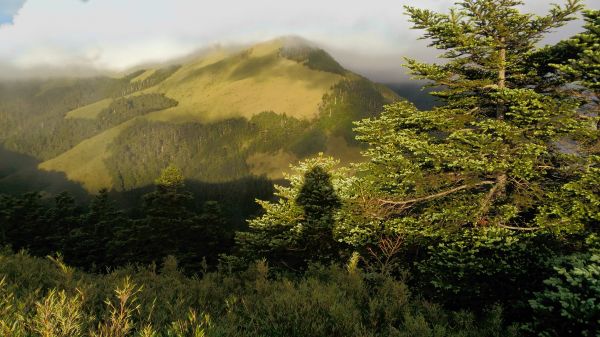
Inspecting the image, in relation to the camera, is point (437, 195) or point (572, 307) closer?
point (572, 307)

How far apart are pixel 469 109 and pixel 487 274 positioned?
7.04 meters

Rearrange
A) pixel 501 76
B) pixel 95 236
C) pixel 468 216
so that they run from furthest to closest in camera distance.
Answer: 1. pixel 95 236
2. pixel 501 76
3. pixel 468 216

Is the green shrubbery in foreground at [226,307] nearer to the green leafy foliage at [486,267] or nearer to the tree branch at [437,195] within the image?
the green leafy foliage at [486,267]

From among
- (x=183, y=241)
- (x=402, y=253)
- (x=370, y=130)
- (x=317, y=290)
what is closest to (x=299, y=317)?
(x=317, y=290)

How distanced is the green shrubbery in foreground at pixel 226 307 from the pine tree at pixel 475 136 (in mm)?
6890

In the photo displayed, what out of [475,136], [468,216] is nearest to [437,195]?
[468,216]

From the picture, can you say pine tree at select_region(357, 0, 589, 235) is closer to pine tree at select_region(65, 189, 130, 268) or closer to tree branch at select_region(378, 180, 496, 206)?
tree branch at select_region(378, 180, 496, 206)

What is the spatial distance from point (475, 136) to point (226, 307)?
950cm

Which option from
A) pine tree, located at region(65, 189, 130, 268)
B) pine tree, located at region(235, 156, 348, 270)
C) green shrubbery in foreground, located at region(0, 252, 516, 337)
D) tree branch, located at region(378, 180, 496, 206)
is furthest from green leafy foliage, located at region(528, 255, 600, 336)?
pine tree, located at region(65, 189, 130, 268)

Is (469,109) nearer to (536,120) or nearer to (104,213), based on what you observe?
(536,120)

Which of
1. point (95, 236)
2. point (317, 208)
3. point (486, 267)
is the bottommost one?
point (95, 236)

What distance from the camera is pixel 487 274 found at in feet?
33.6

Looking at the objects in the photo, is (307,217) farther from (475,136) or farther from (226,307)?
(226,307)

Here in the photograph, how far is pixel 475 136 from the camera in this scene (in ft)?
38.9
